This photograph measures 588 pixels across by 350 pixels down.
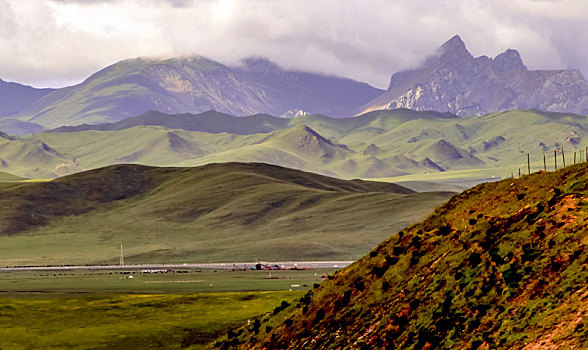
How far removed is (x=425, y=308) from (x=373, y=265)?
13.3 m

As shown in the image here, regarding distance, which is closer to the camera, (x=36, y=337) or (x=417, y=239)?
(x=417, y=239)

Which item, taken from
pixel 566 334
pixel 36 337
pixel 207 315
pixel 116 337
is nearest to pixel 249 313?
pixel 207 315

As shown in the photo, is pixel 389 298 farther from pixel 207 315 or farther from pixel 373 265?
pixel 207 315

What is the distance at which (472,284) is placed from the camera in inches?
1865

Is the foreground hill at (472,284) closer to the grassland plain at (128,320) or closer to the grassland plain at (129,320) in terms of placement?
the grassland plain at (128,320)

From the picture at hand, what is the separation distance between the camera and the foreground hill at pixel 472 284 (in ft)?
132

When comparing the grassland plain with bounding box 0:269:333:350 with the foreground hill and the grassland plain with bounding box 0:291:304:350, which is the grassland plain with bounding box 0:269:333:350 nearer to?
the grassland plain with bounding box 0:291:304:350

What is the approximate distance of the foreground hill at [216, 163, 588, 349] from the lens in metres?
40.2

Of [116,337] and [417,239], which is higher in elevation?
[417,239]

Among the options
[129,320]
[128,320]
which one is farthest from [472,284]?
[128,320]

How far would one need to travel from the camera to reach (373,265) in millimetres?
61688

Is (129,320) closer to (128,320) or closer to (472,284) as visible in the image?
(128,320)

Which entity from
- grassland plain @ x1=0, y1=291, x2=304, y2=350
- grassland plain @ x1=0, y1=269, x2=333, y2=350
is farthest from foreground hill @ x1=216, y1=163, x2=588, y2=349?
grassland plain @ x1=0, y1=269, x2=333, y2=350

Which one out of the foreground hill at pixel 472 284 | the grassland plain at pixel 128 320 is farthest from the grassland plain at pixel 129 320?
the foreground hill at pixel 472 284
